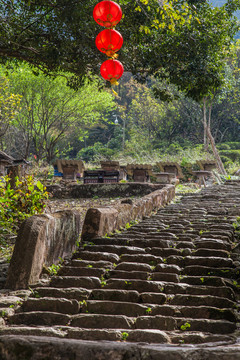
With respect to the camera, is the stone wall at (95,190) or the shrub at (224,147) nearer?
the stone wall at (95,190)

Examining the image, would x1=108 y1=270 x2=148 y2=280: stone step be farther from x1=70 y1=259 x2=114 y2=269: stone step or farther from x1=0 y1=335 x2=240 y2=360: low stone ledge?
x1=0 y1=335 x2=240 y2=360: low stone ledge

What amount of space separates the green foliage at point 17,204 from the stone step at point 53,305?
10.9ft

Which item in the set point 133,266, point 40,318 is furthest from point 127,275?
point 40,318

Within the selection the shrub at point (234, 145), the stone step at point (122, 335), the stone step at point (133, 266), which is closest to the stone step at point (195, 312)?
the stone step at point (122, 335)

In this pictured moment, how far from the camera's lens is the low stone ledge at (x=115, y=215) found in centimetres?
574

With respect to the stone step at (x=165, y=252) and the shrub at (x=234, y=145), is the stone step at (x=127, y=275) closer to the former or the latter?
the stone step at (x=165, y=252)

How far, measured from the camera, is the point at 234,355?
205 cm

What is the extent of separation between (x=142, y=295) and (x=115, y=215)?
324cm

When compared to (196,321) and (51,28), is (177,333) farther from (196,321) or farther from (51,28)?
(51,28)

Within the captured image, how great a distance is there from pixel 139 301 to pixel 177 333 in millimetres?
708

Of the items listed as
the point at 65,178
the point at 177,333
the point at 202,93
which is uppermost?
the point at 202,93

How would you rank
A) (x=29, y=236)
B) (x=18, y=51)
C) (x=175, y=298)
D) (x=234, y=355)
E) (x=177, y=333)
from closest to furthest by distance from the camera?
(x=234, y=355) < (x=177, y=333) < (x=175, y=298) < (x=29, y=236) < (x=18, y=51)

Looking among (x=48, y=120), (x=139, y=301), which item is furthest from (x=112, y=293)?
(x=48, y=120)

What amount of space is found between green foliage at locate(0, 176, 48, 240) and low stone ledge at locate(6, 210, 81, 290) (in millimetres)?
2198
